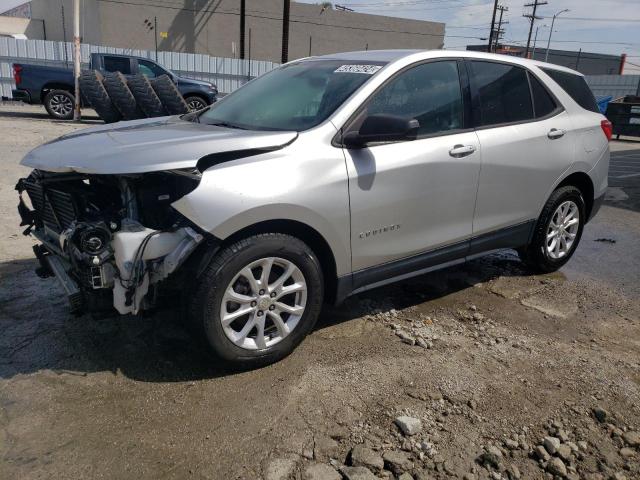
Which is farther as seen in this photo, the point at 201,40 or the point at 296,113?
the point at 201,40

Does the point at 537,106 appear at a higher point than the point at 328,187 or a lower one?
higher

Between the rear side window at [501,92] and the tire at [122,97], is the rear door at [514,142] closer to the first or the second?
the rear side window at [501,92]

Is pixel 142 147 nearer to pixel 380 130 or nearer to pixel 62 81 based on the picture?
pixel 380 130

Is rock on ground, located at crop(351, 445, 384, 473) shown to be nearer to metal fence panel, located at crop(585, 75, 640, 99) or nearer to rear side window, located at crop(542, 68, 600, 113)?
rear side window, located at crop(542, 68, 600, 113)

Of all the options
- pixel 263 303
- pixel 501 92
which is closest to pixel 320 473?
pixel 263 303

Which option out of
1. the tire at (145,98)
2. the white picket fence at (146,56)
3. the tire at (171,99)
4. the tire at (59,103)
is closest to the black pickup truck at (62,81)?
the tire at (59,103)

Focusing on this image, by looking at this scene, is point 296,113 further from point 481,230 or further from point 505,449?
point 505,449

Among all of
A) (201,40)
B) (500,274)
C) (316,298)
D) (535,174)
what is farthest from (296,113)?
(201,40)

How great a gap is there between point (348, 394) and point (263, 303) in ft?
2.23

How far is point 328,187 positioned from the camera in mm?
3023

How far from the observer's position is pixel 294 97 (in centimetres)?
363

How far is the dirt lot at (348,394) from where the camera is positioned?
2373mm

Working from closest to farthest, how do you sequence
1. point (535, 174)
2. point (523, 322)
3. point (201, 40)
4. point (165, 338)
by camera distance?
point (165, 338), point (523, 322), point (535, 174), point (201, 40)

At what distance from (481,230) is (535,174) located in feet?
2.31
